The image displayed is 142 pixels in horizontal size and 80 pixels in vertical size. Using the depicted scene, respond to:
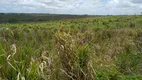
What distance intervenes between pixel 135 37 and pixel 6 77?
8273 millimetres

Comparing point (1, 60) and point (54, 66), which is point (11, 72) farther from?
point (54, 66)

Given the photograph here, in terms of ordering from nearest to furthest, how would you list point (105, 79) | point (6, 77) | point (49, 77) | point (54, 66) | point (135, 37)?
point (6, 77)
point (49, 77)
point (54, 66)
point (105, 79)
point (135, 37)

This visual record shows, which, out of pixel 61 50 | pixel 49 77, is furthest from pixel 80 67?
pixel 49 77

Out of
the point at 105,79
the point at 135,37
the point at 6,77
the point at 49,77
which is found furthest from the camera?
the point at 135,37

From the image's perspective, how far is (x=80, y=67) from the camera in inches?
166

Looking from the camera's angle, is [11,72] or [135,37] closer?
[11,72]

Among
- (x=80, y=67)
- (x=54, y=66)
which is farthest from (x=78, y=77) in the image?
(x=54, y=66)

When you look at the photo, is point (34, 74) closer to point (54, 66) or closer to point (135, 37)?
point (54, 66)

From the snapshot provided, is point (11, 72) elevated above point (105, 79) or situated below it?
above

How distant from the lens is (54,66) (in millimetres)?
3986

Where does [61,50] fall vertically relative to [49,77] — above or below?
above

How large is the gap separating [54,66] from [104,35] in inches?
289

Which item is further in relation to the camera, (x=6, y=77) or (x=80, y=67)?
(x=80, y=67)

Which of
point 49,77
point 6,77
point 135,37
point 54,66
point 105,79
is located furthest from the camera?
point 135,37
